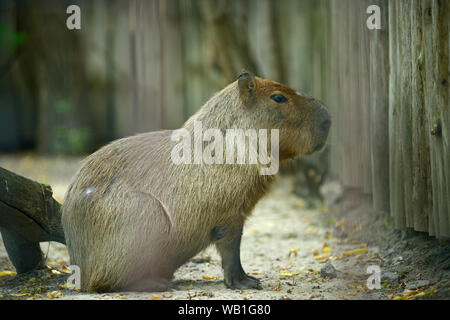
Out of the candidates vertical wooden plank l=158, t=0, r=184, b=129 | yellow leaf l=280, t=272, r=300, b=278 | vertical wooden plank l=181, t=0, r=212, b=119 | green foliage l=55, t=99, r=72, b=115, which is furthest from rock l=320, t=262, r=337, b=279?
green foliage l=55, t=99, r=72, b=115

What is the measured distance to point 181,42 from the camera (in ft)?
35.5

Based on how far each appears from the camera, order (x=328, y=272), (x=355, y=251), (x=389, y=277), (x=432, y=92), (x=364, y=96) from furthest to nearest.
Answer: (x=364, y=96), (x=355, y=251), (x=328, y=272), (x=389, y=277), (x=432, y=92)

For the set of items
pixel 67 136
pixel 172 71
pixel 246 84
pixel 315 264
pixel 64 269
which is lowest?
pixel 315 264

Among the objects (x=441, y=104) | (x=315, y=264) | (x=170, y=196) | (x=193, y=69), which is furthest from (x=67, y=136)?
(x=441, y=104)

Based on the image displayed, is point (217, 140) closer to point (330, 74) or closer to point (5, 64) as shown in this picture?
point (330, 74)

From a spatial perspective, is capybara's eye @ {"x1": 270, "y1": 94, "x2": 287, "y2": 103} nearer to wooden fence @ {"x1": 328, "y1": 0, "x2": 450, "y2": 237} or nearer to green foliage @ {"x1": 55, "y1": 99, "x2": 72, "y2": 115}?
wooden fence @ {"x1": 328, "y1": 0, "x2": 450, "y2": 237}

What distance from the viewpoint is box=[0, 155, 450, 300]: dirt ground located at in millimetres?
3562

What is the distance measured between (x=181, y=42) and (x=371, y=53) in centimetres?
664

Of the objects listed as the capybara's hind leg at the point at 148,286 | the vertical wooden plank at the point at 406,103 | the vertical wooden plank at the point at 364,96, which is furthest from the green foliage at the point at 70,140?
the vertical wooden plank at the point at 406,103

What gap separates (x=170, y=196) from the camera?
12.5 feet

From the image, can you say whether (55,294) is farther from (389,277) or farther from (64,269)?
(389,277)

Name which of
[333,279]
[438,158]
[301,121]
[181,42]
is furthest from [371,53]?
[181,42]

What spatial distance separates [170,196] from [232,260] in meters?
0.67

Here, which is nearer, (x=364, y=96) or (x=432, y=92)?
(x=432, y=92)
